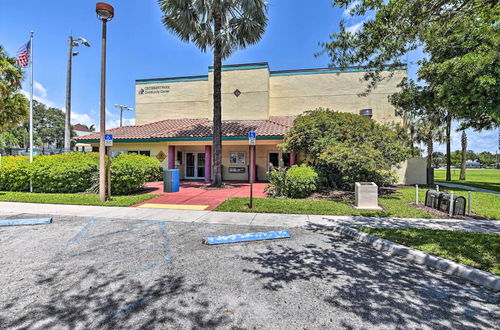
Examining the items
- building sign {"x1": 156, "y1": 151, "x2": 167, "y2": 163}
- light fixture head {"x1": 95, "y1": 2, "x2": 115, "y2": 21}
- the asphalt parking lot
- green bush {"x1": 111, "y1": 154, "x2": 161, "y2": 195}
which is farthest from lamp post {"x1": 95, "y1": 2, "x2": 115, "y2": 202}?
building sign {"x1": 156, "y1": 151, "x2": 167, "y2": 163}

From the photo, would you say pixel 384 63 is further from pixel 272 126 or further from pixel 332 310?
pixel 272 126

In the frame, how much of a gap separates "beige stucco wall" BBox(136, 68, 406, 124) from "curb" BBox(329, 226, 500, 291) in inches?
559

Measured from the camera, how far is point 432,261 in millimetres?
4074

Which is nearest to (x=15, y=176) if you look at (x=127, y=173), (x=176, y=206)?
(x=127, y=173)

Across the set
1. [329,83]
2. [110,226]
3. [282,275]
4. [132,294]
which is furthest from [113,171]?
[329,83]

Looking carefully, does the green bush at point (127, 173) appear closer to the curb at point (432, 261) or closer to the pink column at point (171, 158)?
the pink column at point (171, 158)

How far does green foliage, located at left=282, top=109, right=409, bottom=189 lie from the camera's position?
10.1m

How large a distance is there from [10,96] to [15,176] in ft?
22.1

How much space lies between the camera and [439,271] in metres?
3.88

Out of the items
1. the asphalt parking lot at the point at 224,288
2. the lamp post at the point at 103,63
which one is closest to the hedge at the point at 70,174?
the lamp post at the point at 103,63

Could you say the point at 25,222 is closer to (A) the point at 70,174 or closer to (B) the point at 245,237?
(A) the point at 70,174

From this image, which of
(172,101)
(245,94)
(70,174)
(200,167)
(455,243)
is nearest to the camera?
(455,243)

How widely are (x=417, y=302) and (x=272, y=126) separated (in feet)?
45.7

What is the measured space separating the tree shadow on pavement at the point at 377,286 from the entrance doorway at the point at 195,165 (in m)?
13.7
